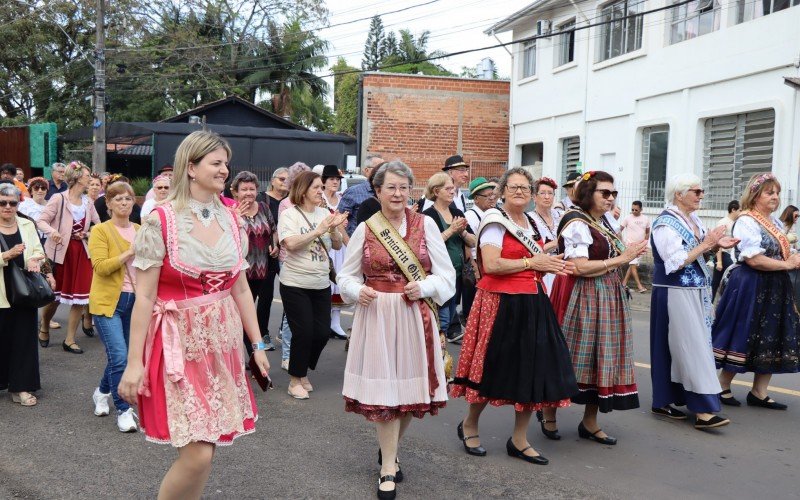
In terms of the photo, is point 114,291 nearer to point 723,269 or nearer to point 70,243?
point 70,243

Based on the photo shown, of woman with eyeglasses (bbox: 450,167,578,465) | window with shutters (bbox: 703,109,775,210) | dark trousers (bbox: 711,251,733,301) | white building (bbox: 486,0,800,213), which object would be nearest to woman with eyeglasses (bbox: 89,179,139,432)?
woman with eyeglasses (bbox: 450,167,578,465)

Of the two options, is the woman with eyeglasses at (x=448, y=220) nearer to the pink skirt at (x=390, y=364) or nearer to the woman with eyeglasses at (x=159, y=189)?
Answer: the pink skirt at (x=390, y=364)

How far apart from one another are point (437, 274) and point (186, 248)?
5.66 ft

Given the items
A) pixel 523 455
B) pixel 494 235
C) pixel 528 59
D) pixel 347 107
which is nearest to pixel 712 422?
pixel 523 455

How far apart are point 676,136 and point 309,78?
27225mm

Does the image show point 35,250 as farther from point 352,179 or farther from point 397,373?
point 352,179

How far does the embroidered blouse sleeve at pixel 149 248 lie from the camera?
3400mm

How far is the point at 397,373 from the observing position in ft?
14.9

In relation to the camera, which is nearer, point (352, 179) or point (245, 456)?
point (245, 456)

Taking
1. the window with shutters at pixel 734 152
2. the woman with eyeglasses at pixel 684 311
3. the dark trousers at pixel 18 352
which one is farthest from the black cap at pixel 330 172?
the window with shutters at pixel 734 152

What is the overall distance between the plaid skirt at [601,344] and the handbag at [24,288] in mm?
4398

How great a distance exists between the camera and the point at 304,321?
6.65m

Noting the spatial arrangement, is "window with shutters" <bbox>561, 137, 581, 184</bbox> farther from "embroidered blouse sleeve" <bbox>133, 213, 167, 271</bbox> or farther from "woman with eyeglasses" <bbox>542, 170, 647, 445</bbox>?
"embroidered blouse sleeve" <bbox>133, 213, 167, 271</bbox>

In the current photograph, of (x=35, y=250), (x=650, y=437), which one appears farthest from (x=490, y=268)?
(x=35, y=250)
